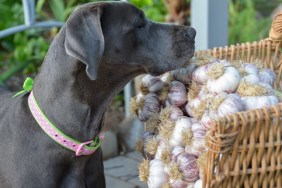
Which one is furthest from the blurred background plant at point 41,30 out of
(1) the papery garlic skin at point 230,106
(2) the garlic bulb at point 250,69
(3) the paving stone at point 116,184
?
(1) the papery garlic skin at point 230,106

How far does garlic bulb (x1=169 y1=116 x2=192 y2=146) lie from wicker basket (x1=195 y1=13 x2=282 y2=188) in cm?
27

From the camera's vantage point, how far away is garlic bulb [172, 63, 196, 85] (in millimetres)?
2492

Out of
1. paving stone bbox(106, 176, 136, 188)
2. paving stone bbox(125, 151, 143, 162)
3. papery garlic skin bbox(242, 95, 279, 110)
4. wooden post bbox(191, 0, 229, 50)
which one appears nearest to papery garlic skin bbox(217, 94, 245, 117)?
papery garlic skin bbox(242, 95, 279, 110)

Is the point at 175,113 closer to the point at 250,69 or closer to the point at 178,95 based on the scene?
the point at 178,95

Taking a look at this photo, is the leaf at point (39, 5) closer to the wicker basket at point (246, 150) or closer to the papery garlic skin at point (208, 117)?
the papery garlic skin at point (208, 117)

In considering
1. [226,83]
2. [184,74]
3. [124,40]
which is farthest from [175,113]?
[124,40]

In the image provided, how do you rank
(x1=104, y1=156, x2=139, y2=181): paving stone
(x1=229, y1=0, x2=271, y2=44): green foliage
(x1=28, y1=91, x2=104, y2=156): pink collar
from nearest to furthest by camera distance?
(x1=28, y1=91, x2=104, y2=156): pink collar, (x1=104, y1=156, x2=139, y2=181): paving stone, (x1=229, y1=0, x2=271, y2=44): green foliage

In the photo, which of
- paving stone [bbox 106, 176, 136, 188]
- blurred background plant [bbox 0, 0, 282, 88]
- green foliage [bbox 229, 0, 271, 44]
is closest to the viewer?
paving stone [bbox 106, 176, 136, 188]

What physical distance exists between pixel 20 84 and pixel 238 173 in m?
3.24

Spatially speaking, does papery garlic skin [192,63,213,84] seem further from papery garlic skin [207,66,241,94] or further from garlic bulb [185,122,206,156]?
garlic bulb [185,122,206,156]

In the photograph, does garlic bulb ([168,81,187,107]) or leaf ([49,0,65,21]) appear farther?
leaf ([49,0,65,21])

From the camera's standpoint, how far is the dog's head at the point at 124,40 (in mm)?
2221

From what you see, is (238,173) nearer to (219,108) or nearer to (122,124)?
(219,108)

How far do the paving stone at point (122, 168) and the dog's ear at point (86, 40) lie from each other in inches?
72.0
